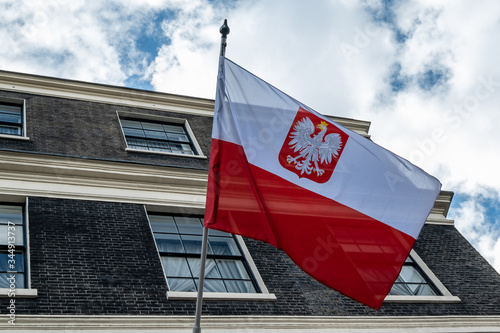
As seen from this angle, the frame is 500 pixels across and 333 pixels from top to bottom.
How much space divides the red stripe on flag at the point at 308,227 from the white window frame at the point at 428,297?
3.43 metres

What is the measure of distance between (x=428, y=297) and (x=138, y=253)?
5871mm

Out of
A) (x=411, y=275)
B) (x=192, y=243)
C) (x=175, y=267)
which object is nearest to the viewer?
(x=175, y=267)

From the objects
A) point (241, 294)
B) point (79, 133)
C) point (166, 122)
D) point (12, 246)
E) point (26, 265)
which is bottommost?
point (241, 294)

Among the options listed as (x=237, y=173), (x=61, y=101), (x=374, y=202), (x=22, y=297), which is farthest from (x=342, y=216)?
→ (x=61, y=101)

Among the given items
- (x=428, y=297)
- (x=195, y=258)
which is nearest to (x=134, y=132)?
(x=195, y=258)

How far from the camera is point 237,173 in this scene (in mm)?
8453

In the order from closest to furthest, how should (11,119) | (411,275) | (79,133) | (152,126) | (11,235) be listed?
(11,235) < (411,275) < (79,133) < (11,119) < (152,126)

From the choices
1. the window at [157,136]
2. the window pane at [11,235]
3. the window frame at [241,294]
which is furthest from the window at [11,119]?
the window frame at [241,294]

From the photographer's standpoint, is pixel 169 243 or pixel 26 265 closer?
pixel 26 265

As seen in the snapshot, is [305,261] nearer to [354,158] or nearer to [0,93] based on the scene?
[354,158]

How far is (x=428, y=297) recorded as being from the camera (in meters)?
12.2

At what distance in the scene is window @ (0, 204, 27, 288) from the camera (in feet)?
31.4

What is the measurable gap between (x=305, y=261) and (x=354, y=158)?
1.94 meters

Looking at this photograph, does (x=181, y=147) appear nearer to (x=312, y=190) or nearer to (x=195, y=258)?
(x=195, y=258)
